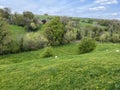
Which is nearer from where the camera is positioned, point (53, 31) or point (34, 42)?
point (34, 42)

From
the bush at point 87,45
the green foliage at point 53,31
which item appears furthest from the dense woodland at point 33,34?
the bush at point 87,45

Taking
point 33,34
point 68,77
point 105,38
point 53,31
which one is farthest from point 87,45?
point 105,38

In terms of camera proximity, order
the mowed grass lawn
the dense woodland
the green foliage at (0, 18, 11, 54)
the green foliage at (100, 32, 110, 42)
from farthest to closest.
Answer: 1. the green foliage at (100, 32, 110, 42)
2. the dense woodland
3. the green foliage at (0, 18, 11, 54)
4. the mowed grass lawn

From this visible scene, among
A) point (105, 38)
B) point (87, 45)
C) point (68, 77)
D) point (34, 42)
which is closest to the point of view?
point (68, 77)

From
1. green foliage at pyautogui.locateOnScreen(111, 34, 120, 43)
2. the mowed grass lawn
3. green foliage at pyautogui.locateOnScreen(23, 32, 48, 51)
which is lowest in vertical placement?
green foliage at pyautogui.locateOnScreen(111, 34, 120, 43)

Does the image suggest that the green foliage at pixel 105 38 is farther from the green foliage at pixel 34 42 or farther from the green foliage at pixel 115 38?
the green foliage at pixel 34 42

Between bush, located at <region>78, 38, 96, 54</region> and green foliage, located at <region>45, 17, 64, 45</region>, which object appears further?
green foliage, located at <region>45, 17, 64, 45</region>

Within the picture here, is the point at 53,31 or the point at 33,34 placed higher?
the point at 53,31

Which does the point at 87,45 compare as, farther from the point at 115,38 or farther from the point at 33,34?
the point at 115,38

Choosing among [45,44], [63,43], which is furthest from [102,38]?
[45,44]

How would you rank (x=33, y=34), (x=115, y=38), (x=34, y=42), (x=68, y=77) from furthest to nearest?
(x=115, y=38) < (x=33, y=34) < (x=34, y=42) < (x=68, y=77)

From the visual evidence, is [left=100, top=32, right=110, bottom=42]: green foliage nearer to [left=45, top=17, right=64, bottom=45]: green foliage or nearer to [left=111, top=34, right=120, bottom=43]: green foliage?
[left=111, top=34, right=120, bottom=43]: green foliage

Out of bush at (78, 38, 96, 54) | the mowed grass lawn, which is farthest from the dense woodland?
the mowed grass lawn

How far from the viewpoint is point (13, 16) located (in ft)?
445
